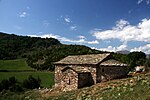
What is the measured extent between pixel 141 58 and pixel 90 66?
59.5m

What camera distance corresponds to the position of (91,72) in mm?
45344

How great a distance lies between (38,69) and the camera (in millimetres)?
111688

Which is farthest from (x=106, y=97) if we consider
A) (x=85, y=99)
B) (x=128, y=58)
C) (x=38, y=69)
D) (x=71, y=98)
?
(x=38, y=69)

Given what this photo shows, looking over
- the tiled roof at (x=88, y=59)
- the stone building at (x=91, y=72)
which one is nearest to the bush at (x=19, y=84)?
the tiled roof at (x=88, y=59)

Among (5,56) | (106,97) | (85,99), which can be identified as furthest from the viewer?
(5,56)

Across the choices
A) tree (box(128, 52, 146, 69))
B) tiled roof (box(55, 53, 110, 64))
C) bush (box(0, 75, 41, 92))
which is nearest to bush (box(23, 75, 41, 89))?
bush (box(0, 75, 41, 92))

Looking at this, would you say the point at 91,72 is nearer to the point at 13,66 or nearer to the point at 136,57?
the point at 136,57

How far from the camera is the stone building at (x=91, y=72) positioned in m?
44.3

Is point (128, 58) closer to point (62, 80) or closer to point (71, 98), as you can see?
point (62, 80)

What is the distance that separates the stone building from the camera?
44344 mm

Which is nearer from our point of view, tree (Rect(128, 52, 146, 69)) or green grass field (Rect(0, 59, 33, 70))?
tree (Rect(128, 52, 146, 69))

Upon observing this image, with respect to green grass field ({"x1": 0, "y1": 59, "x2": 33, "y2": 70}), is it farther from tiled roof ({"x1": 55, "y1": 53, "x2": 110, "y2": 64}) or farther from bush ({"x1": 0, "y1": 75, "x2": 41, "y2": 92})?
tiled roof ({"x1": 55, "y1": 53, "x2": 110, "y2": 64})

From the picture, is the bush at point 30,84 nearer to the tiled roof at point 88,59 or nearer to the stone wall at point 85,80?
the tiled roof at point 88,59

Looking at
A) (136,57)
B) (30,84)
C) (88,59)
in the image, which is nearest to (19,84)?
(30,84)
